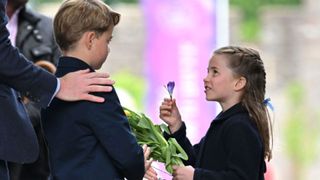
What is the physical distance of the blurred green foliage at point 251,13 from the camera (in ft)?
58.6

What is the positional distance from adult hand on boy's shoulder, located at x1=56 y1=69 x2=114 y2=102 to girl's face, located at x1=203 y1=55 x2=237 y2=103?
0.51m

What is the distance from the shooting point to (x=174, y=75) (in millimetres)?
7309

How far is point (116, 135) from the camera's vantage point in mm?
3521

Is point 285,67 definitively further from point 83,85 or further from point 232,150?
point 83,85

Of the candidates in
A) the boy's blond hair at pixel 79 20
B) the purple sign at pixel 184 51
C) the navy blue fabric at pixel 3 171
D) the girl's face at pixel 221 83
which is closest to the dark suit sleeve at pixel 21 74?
the boy's blond hair at pixel 79 20

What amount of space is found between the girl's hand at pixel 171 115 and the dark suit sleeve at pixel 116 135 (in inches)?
18.0

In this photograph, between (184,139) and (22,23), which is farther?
(22,23)

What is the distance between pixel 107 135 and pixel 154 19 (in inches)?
152

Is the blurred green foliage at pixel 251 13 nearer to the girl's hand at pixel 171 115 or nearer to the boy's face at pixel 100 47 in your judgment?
the girl's hand at pixel 171 115

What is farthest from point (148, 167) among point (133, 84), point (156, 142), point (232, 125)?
point (133, 84)

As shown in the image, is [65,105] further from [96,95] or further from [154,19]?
[154,19]

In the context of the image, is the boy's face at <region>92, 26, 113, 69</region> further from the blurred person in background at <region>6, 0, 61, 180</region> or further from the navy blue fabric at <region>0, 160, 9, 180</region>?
the blurred person in background at <region>6, 0, 61, 180</region>

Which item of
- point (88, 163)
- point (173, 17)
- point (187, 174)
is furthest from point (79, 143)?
point (173, 17)

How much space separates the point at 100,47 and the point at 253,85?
2.21ft
